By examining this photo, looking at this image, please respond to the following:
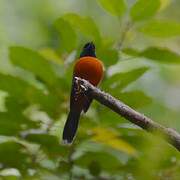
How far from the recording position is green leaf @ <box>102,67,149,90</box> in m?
1.89

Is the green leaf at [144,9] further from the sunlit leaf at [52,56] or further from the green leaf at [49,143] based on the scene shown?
the green leaf at [49,143]

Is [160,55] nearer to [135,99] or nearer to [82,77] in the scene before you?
[135,99]

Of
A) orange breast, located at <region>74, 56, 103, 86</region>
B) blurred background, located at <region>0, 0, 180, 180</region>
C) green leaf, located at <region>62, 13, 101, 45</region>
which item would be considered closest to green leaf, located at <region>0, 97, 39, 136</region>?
blurred background, located at <region>0, 0, 180, 180</region>

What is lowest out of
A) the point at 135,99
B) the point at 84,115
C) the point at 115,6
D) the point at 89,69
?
the point at 84,115

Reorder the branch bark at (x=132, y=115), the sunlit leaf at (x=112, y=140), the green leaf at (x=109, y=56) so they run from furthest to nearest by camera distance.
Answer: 1. the green leaf at (x=109, y=56)
2. the sunlit leaf at (x=112, y=140)
3. the branch bark at (x=132, y=115)

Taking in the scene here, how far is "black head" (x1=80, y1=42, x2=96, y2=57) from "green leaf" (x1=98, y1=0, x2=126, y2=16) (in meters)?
0.15

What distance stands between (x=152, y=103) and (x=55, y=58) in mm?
408

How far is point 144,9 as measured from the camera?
191cm

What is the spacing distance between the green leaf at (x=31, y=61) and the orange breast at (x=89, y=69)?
13 centimetres

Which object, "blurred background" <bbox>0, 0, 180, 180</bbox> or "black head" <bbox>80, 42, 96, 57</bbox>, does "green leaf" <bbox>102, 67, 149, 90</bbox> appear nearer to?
"blurred background" <bbox>0, 0, 180, 180</bbox>

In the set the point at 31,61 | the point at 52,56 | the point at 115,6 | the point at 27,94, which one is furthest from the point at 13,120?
the point at 115,6

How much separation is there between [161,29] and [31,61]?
48cm

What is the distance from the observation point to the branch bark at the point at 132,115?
1136mm

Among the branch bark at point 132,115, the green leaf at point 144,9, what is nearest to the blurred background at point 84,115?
the green leaf at point 144,9
